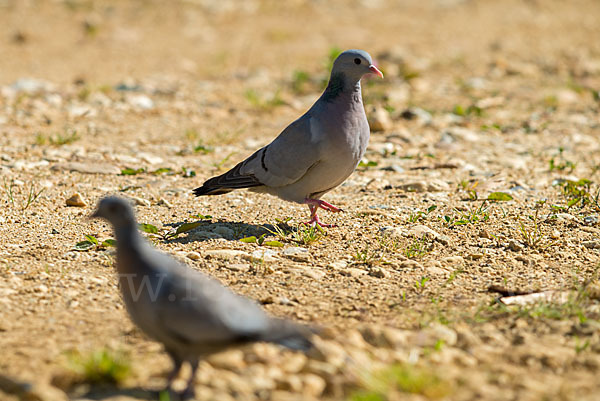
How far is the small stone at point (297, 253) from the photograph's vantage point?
4613 mm

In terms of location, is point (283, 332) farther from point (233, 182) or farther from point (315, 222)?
point (233, 182)

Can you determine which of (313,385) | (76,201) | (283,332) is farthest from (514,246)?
(76,201)

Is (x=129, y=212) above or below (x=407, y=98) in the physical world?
below

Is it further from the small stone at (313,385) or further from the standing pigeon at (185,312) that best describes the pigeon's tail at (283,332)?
the small stone at (313,385)

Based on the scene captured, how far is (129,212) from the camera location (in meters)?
3.14

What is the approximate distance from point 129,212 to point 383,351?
1.25 m

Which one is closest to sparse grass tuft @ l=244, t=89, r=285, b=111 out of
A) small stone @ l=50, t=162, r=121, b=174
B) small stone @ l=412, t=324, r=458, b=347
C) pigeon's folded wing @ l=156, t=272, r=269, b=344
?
small stone @ l=50, t=162, r=121, b=174

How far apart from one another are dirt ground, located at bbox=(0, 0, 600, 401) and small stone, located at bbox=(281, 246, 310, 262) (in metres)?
0.03

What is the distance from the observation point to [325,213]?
566 centimetres

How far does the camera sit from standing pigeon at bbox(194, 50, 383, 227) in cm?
506

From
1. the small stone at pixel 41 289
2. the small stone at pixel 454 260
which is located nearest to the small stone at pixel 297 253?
the small stone at pixel 454 260

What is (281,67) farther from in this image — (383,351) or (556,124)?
(383,351)

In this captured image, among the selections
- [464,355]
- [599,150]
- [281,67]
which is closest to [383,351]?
[464,355]

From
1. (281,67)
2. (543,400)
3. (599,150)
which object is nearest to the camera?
(543,400)
